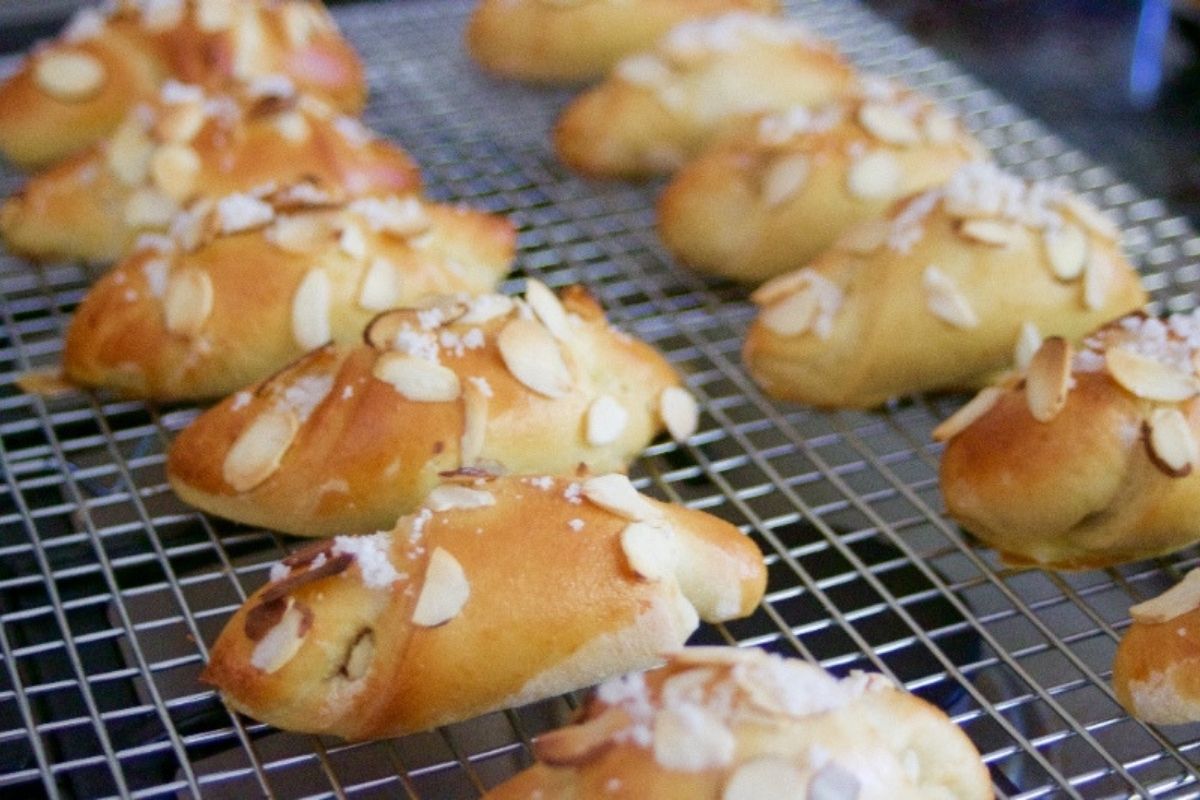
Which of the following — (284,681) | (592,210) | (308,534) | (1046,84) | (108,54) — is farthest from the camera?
(1046,84)

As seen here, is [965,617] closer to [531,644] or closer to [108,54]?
[531,644]

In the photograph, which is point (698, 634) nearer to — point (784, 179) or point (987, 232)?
point (987, 232)

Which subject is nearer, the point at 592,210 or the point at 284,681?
the point at 284,681

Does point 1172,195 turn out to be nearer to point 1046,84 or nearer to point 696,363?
point 1046,84

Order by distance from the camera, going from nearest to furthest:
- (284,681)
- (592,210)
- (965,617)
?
1. (284,681)
2. (965,617)
3. (592,210)

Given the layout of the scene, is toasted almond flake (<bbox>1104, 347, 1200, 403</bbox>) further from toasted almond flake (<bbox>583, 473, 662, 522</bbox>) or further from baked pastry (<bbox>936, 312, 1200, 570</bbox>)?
toasted almond flake (<bbox>583, 473, 662, 522</bbox>)

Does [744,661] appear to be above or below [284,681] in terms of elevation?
above

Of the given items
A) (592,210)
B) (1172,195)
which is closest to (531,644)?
(592,210)

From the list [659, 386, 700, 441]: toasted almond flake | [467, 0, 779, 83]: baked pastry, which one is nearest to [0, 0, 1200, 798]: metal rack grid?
[659, 386, 700, 441]: toasted almond flake
